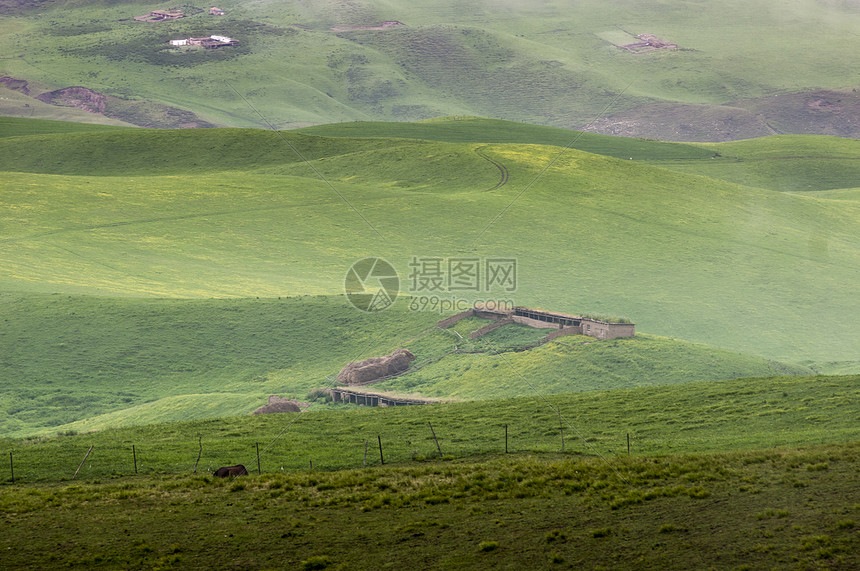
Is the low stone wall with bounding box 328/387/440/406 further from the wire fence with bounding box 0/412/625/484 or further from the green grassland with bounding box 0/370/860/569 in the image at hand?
the green grassland with bounding box 0/370/860/569

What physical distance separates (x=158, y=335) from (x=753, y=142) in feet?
525

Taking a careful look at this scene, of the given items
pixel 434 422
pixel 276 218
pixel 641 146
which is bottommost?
pixel 434 422

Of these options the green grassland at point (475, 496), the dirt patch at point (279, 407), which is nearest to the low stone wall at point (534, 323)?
the dirt patch at point (279, 407)

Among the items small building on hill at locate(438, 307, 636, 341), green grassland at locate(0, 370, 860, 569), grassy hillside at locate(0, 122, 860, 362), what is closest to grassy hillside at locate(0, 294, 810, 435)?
small building on hill at locate(438, 307, 636, 341)

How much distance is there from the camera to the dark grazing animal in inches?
1165

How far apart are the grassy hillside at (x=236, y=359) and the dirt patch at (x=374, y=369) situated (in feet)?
4.51

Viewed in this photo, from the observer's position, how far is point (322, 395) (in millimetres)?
60062

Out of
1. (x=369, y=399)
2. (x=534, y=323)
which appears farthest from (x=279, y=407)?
(x=534, y=323)

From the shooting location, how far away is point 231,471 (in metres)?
29.6

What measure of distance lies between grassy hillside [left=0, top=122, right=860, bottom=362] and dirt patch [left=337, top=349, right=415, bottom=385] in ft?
74.2

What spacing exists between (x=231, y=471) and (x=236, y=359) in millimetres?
41250

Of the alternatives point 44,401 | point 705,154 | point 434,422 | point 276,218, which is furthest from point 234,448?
point 705,154

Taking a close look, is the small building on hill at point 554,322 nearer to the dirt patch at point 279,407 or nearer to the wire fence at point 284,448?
the dirt patch at point 279,407

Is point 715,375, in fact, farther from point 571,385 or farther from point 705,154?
point 705,154
